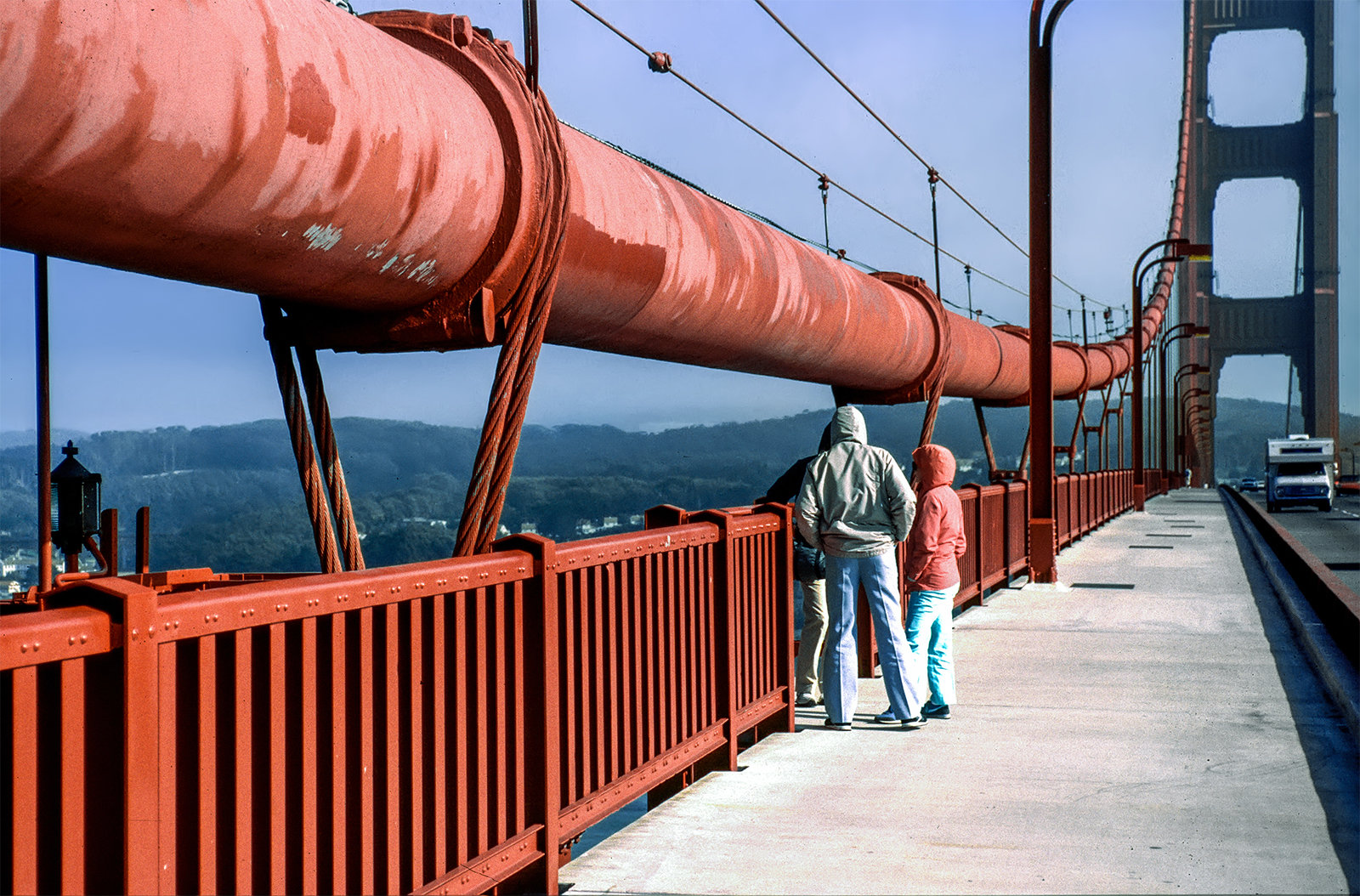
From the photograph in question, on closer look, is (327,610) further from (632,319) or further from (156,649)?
(632,319)

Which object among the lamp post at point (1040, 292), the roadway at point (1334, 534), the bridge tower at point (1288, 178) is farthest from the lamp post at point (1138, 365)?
the bridge tower at point (1288, 178)

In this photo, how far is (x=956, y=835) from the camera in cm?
543

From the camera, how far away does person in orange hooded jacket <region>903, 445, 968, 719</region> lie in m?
8.00

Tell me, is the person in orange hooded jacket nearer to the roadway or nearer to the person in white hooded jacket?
the person in white hooded jacket

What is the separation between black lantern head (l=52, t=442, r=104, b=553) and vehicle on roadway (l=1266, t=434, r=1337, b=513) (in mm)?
49174

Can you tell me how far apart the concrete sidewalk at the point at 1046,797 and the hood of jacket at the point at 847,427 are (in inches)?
61.5

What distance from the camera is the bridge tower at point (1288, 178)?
324 feet

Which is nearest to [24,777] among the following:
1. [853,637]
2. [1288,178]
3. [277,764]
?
[277,764]

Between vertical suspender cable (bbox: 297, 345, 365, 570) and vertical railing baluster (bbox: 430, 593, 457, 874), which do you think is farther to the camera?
vertical suspender cable (bbox: 297, 345, 365, 570)

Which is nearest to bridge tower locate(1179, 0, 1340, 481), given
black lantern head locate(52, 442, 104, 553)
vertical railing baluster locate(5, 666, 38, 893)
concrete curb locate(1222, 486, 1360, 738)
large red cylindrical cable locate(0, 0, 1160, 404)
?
concrete curb locate(1222, 486, 1360, 738)

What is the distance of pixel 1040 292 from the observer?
1692 centimetres

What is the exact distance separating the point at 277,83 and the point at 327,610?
131 cm

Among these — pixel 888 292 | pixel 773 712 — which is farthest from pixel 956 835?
pixel 888 292

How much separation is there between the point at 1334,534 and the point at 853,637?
1259 inches
